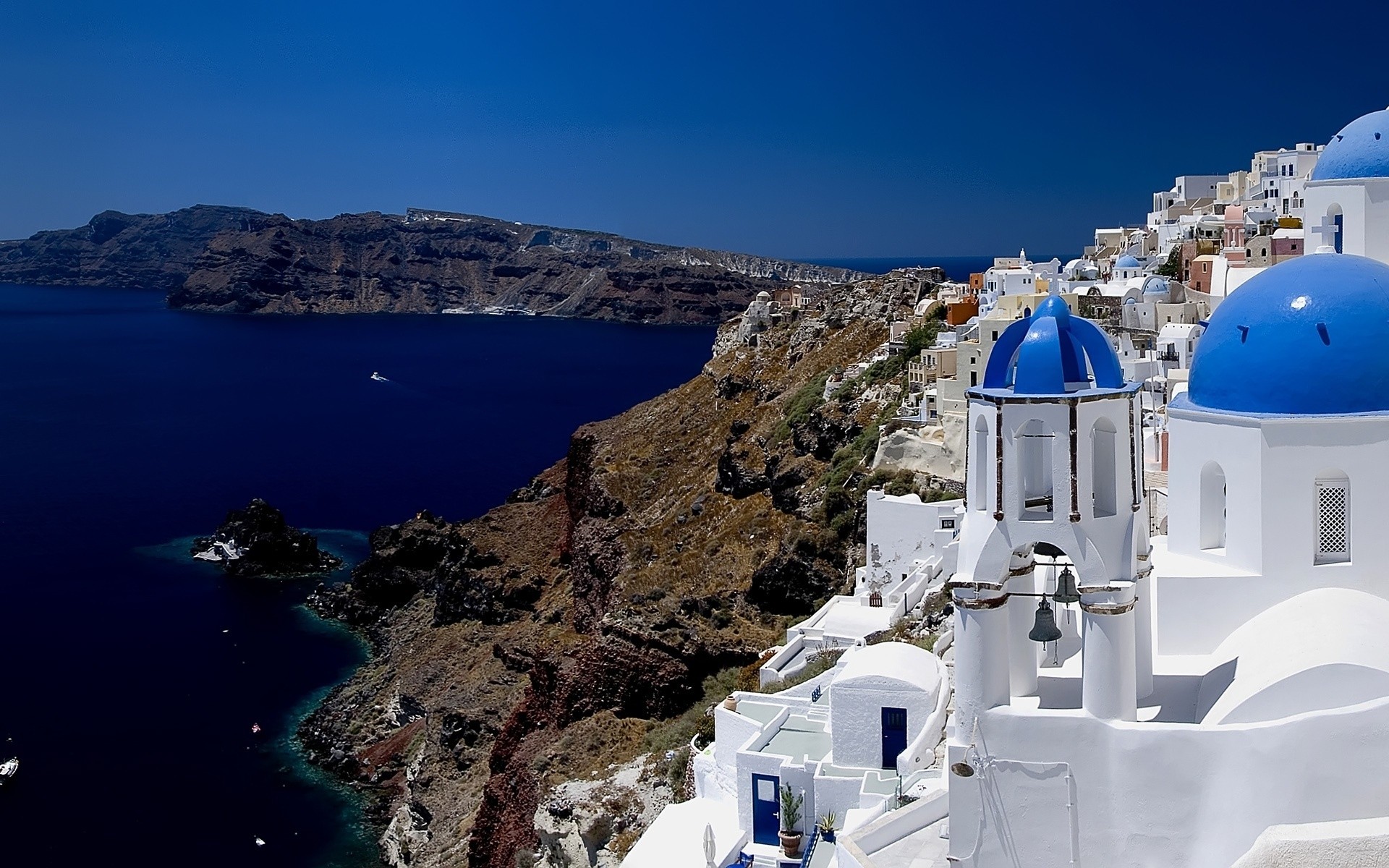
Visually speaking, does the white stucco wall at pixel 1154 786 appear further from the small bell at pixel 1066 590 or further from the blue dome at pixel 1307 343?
the blue dome at pixel 1307 343

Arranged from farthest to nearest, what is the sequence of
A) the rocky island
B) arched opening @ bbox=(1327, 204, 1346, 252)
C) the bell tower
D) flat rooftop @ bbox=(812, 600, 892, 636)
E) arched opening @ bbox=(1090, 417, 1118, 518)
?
the rocky island → flat rooftop @ bbox=(812, 600, 892, 636) → arched opening @ bbox=(1327, 204, 1346, 252) → arched opening @ bbox=(1090, 417, 1118, 518) → the bell tower

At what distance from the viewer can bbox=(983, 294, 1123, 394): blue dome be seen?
11477 millimetres

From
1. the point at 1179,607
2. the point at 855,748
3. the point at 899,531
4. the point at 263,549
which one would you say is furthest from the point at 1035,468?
the point at 263,549

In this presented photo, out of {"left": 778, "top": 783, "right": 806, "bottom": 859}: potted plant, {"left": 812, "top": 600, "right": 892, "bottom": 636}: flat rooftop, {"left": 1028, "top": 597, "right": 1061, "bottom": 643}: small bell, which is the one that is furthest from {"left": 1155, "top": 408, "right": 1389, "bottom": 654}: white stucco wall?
{"left": 812, "top": 600, "right": 892, "bottom": 636}: flat rooftop

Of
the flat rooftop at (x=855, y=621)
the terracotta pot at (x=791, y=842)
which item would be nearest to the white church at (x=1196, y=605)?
the terracotta pot at (x=791, y=842)

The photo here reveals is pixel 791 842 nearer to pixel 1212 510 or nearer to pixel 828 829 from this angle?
pixel 828 829

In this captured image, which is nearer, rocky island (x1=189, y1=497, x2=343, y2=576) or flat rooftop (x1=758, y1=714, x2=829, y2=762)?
flat rooftop (x1=758, y1=714, x2=829, y2=762)

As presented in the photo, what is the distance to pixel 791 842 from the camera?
60.7 feet

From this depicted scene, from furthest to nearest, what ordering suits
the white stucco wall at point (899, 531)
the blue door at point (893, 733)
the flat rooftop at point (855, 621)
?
1. the white stucco wall at point (899, 531)
2. the flat rooftop at point (855, 621)
3. the blue door at point (893, 733)

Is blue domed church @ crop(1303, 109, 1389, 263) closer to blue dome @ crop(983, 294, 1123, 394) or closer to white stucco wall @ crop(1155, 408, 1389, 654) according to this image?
white stucco wall @ crop(1155, 408, 1389, 654)

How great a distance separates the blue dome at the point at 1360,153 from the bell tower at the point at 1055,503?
9.83 m

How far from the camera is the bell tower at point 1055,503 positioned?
11367 millimetres

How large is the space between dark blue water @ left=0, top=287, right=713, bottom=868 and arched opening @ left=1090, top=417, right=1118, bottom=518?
29.9 metres

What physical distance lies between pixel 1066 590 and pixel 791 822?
8.01 meters
